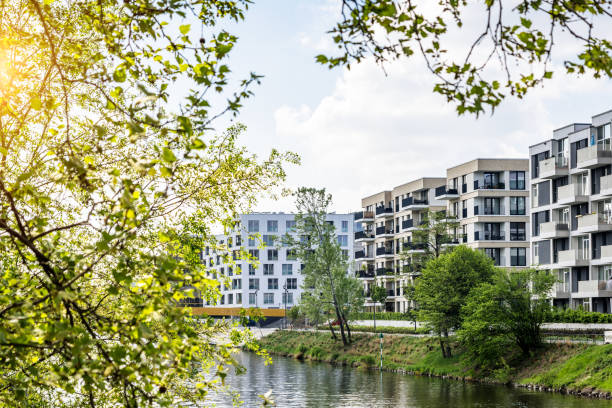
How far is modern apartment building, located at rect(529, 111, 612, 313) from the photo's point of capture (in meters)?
59.3

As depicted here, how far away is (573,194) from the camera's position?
62469mm

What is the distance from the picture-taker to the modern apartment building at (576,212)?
2335 inches

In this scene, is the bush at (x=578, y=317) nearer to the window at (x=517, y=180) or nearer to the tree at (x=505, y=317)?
the tree at (x=505, y=317)

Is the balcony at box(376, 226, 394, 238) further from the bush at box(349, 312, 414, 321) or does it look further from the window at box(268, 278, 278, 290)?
the window at box(268, 278, 278, 290)

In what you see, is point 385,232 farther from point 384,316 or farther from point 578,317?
point 578,317

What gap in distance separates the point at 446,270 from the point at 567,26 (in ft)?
167

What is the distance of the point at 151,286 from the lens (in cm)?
628

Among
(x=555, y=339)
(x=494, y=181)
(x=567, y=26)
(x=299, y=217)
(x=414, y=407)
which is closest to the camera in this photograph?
(x=567, y=26)

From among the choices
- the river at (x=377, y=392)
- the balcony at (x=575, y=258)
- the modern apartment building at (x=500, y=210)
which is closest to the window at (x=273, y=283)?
the modern apartment building at (x=500, y=210)

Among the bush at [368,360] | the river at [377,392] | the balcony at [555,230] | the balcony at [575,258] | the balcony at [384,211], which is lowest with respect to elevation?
the river at [377,392]

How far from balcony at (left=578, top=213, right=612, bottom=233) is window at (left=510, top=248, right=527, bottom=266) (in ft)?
86.9

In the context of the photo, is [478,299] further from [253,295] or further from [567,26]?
[253,295]

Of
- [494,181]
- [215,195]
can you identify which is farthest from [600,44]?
[494,181]

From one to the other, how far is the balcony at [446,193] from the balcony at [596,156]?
30115 mm
